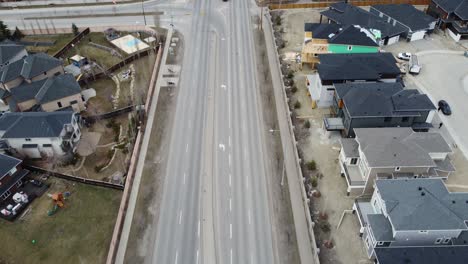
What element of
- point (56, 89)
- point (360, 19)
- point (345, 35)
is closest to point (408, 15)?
point (360, 19)

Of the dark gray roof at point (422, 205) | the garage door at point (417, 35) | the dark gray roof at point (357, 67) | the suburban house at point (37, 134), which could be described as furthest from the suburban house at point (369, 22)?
the suburban house at point (37, 134)

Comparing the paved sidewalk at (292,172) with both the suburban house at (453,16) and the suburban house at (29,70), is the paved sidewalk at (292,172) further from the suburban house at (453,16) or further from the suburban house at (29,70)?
the suburban house at (29,70)

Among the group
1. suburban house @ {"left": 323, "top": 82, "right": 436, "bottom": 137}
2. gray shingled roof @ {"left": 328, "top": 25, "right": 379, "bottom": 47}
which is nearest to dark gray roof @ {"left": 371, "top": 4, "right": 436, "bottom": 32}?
gray shingled roof @ {"left": 328, "top": 25, "right": 379, "bottom": 47}

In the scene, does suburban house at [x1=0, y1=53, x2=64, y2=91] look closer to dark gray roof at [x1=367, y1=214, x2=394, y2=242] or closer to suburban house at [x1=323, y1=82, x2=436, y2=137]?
suburban house at [x1=323, y1=82, x2=436, y2=137]

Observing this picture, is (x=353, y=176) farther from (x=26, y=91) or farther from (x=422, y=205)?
(x=26, y=91)

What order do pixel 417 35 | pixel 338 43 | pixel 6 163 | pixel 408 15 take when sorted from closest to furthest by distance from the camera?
1. pixel 6 163
2. pixel 338 43
3. pixel 417 35
4. pixel 408 15

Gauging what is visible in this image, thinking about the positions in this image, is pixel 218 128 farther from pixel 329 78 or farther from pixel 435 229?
pixel 435 229
